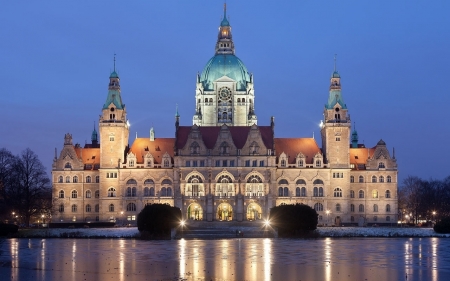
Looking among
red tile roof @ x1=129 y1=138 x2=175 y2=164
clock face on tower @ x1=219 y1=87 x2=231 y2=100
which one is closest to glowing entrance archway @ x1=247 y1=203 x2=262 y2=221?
red tile roof @ x1=129 y1=138 x2=175 y2=164

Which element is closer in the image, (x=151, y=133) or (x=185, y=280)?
(x=185, y=280)

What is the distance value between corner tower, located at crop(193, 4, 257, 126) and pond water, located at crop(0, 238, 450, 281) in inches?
3843

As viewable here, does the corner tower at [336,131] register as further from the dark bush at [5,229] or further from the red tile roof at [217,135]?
the dark bush at [5,229]

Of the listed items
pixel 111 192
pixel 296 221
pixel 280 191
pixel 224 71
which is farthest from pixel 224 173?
pixel 296 221

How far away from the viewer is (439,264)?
4309 centimetres

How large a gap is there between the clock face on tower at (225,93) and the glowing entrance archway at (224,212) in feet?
105

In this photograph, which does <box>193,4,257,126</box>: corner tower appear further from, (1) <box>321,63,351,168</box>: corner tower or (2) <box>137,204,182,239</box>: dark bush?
(2) <box>137,204,182,239</box>: dark bush

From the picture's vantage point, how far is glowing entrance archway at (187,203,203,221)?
424ft

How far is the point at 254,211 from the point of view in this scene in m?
130

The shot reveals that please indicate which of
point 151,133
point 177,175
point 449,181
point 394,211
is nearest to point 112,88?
point 151,133

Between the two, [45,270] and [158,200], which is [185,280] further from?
[158,200]

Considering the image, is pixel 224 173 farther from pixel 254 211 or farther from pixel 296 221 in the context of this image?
pixel 296 221

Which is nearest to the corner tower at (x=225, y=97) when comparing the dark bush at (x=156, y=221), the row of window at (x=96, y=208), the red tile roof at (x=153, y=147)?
the red tile roof at (x=153, y=147)

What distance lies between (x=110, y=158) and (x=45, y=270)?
9516 cm
